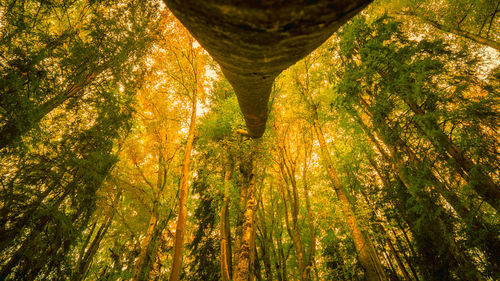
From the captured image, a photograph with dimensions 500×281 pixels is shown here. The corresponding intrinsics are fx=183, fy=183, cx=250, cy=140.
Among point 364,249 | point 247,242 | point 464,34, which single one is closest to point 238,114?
point 247,242

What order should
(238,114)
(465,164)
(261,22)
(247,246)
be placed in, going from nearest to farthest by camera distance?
(261,22), (465,164), (247,246), (238,114)

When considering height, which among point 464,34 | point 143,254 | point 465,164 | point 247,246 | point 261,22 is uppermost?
point 464,34

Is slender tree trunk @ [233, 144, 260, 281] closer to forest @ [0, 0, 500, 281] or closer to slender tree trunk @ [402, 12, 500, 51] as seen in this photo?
forest @ [0, 0, 500, 281]

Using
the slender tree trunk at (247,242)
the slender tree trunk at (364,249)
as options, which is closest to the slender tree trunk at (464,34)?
the slender tree trunk at (364,249)

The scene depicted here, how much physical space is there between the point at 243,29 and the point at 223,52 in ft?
0.79

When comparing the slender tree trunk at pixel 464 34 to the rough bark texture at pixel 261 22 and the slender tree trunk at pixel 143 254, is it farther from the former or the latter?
the slender tree trunk at pixel 143 254

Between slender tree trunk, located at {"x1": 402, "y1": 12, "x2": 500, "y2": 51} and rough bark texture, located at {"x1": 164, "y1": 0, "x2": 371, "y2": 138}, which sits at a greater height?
slender tree trunk, located at {"x1": 402, "y1": 12, "x2": 500, "y2": 51}

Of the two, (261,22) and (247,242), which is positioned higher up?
(247,242)

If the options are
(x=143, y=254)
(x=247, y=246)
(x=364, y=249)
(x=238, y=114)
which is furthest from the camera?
(x=238, y=114)

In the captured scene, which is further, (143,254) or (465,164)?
(143,254)

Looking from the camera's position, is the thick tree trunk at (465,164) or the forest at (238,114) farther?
the thick tree trunk at (465,164)

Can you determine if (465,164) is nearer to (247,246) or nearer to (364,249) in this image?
(364,249)

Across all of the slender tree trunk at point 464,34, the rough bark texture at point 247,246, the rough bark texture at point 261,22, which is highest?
the slender tree trunk at point 464,34

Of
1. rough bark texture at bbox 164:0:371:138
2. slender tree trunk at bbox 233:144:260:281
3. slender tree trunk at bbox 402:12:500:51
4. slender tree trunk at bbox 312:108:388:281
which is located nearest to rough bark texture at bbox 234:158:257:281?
slender tree trunk at bbox 233:144:260:281
